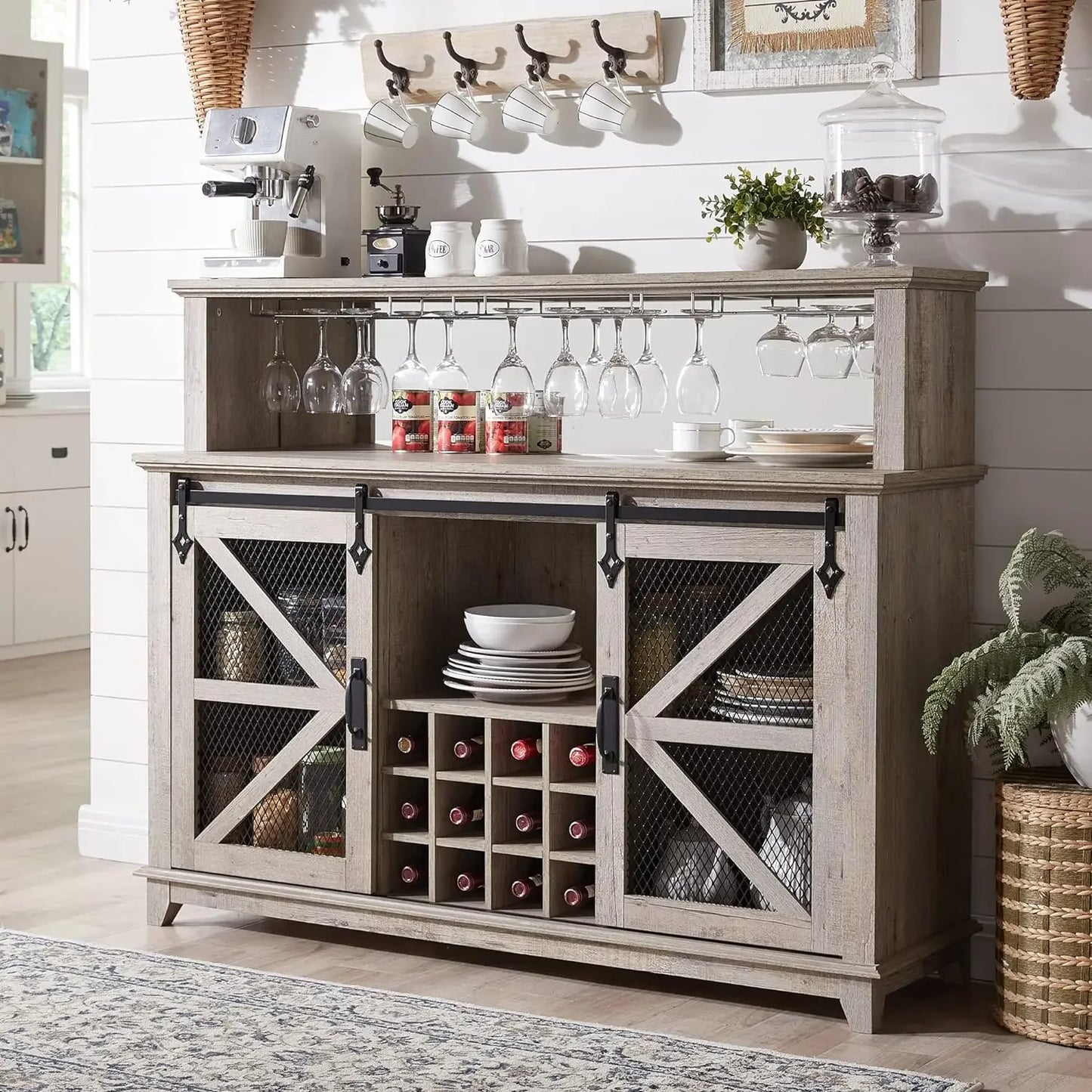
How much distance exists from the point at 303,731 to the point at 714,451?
1.04 m

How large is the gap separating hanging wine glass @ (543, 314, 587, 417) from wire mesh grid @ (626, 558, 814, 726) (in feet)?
1.15

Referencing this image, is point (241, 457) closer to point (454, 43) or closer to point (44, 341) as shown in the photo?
point (454, 43)

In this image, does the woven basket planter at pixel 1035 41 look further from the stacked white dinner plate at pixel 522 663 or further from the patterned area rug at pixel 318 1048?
the patterned area rug at pixel 318 1048

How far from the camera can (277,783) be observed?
156 inches

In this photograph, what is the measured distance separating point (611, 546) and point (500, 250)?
0.75 m

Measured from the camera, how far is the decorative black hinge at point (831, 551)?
335cm

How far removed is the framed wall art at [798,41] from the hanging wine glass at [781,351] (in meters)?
0.57

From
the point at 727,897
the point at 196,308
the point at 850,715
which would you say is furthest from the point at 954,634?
the point at 196,308

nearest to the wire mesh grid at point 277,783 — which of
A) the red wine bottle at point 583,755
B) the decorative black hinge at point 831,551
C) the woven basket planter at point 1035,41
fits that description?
the red wine bottle at point 583,755

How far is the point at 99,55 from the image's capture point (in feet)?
15.5

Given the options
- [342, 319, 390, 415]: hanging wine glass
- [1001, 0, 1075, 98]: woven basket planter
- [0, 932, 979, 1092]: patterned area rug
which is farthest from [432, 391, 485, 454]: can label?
[1001, 0, 1075, 98]: woven basket planter

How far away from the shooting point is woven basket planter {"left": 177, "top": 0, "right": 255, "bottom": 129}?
4363 mm

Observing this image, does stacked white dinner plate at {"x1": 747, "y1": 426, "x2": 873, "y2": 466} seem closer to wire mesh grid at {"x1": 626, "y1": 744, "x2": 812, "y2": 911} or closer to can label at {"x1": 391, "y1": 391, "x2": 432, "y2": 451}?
wire mesh grid at {"x1": 626, "y1": 744, "x2": 812, "y2": 911}

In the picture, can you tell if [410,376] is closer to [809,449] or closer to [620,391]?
[620,391]
